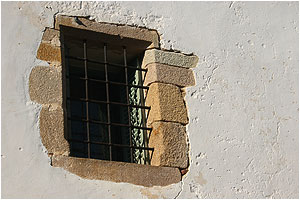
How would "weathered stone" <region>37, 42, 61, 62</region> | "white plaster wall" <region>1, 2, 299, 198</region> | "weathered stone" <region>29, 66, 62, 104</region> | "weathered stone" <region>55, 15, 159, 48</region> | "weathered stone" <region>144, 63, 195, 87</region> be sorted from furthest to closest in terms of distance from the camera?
"weathered stone" <region>144, 63, 195, 87</region> → "weathered stone" <region>55, 15, 159, 48</region> → "weathered stone" <region>37, 42, 61, 62</region> → "weathered stone" <region>29, 66, 62, 104</region> → "white plaster wall" <region>1, 2, 299, 198</region>

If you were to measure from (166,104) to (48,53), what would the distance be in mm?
851

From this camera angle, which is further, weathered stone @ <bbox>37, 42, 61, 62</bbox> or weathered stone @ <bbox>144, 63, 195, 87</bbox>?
weathered stone @ <bbox>144, 63, 195, 87</bbox>

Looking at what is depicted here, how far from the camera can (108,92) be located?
19.2ft

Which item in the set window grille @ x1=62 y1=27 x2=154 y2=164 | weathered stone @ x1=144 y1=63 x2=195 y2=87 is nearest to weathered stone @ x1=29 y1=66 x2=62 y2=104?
window grille @ x1=62 y1=27 x2=154 y2=164

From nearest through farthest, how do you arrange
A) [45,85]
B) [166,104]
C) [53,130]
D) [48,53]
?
[53,130], [45,85], [48,53], [166,104]

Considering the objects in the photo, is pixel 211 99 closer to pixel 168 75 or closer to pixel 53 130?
pixel 168 75

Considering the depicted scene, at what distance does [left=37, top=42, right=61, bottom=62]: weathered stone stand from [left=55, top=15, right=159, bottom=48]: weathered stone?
0.55 ft

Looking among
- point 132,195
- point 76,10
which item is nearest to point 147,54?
point 76,10

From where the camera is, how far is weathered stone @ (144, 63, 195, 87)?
5895mm

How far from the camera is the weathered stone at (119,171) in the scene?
534 cm

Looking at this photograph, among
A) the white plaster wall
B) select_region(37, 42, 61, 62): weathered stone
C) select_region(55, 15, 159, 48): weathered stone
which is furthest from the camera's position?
select_region(55, 15, 159, 48): weathered stone

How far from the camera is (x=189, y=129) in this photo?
5836 millimetres

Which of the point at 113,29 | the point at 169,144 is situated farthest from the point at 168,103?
the point at 113,29

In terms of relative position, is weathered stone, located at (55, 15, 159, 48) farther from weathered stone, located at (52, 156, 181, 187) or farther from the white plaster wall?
weathered stone, located at (52, 156, 181, 187)
